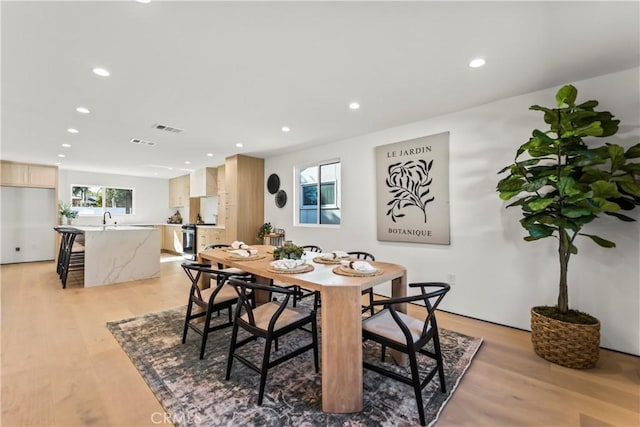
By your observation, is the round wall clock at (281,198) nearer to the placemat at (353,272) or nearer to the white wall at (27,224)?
the placemat at (353,272)

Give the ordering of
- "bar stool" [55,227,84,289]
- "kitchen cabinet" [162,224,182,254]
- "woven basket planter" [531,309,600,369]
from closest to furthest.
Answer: "woven basket planter" [531,309,600,369], "bar stool" [55,227,84,289], "kitchen cabinet" [162,224,182,254]

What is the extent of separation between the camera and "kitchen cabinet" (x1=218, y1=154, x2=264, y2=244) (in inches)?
211

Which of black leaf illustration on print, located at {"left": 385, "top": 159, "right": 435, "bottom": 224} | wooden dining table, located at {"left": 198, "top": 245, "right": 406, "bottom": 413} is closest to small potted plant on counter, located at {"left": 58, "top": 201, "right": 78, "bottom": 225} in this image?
black leaf illustration on print, located at {"left": 385, "top": 159, "right": 435, "bottom": 224}

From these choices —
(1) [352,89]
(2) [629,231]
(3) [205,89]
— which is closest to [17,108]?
(3) [205,89]

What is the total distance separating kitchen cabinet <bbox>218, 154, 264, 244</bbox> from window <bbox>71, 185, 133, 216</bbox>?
15.0 feet

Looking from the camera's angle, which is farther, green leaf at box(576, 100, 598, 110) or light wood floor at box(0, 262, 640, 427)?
green leaf at box(576, 100, 598, 110)

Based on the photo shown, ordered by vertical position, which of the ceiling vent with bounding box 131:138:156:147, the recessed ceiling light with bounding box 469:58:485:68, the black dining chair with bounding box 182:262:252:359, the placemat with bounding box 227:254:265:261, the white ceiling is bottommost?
the black dining chair with bounding box 182:262:252:359

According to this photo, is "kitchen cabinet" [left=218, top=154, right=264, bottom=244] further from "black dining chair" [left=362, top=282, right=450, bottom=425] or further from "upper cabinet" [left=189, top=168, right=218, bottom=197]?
"black dining chair" [left=362, top=282, right=450, bottom=425]

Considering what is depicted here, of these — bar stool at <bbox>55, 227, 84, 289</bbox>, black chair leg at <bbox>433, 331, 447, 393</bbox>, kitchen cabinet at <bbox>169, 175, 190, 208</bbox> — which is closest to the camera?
black chair leg at <bbox>433, 331, 447, 393</bbox>

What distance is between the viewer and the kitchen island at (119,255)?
Answer: 4.44 metres

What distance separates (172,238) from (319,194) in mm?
5380

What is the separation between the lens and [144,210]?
330 inches

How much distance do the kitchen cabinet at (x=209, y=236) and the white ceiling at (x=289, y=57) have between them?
2986 mm

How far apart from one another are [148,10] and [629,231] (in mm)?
3961
